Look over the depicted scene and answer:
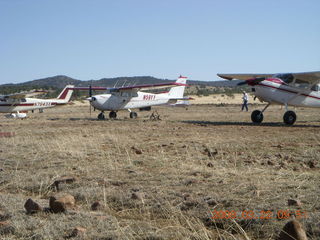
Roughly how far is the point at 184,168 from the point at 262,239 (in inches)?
130

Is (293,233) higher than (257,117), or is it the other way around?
(293,233)

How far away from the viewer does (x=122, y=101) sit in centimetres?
2830

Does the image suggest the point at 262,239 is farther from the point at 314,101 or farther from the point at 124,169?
the point at 314,101

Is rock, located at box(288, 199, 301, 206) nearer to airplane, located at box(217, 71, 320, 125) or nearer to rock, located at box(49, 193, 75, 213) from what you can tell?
rock, located at box(49, 193, 75, 213)

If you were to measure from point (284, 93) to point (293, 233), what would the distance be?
14.3 meters

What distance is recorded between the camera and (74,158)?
328 inches

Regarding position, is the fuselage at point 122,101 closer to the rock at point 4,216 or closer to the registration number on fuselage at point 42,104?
the registration number on fuselage at point 42,104

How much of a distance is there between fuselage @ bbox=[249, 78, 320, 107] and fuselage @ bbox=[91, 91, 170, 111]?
42.1ft

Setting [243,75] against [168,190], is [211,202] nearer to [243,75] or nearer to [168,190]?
[168,190]

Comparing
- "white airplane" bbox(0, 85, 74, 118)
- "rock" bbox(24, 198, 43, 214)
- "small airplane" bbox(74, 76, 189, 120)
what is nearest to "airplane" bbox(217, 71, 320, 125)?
"small airplane" bbox(74, 76, 189, 120)

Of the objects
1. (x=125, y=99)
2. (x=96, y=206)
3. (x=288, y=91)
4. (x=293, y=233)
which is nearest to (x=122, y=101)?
(x=125, y=99)

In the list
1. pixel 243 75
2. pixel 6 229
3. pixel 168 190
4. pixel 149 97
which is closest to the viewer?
pixel 6 229

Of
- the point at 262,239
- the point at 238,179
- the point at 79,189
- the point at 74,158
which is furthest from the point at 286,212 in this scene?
the point at 74,158

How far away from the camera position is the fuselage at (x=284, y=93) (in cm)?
A: 1681
